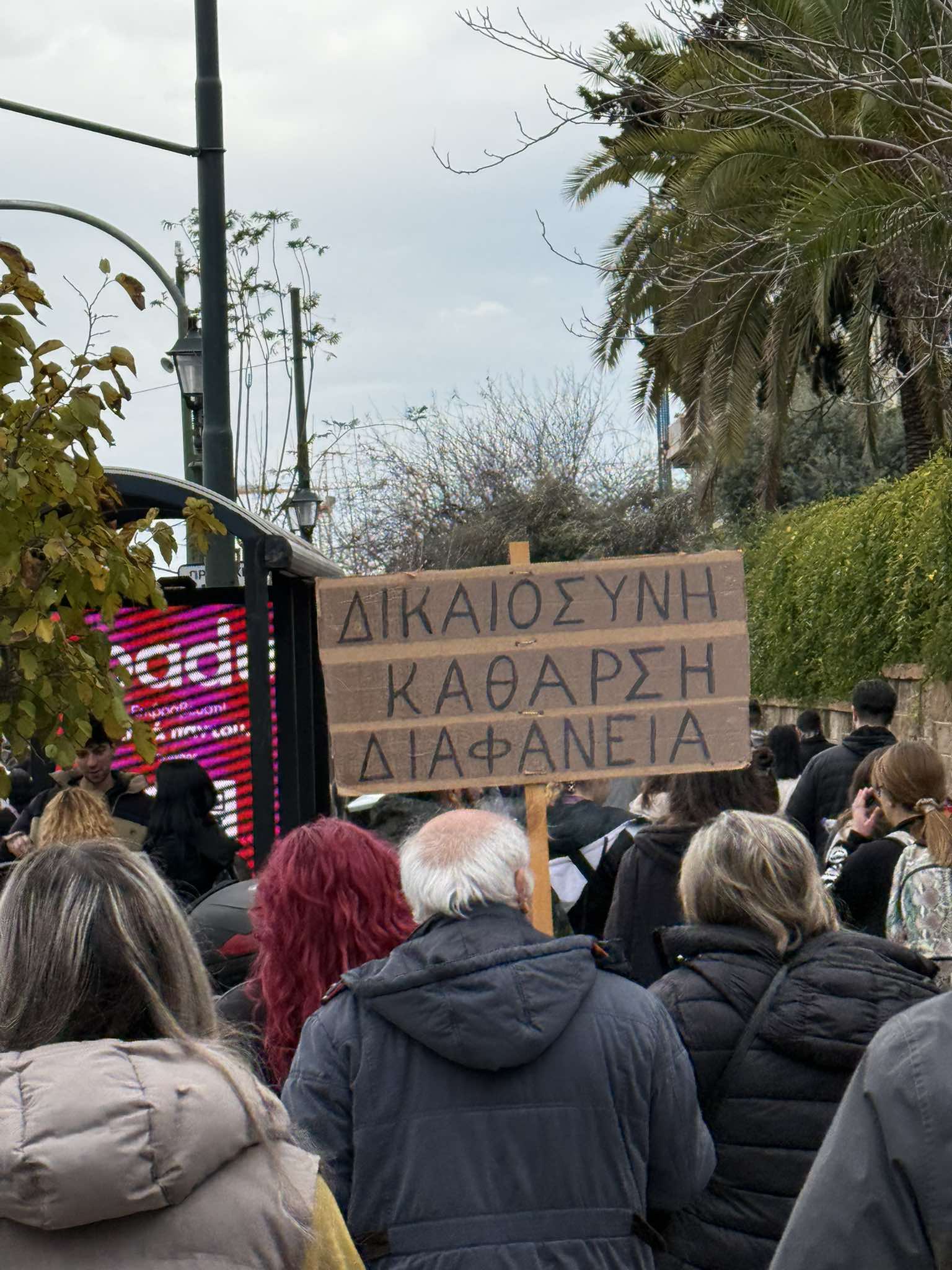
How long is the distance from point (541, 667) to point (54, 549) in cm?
152

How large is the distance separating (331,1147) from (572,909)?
311cm

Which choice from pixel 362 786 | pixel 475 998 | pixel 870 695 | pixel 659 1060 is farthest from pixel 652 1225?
pixel 870 695

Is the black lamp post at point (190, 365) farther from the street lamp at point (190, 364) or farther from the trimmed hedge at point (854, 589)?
the trimmed hedge at point (854, 589)

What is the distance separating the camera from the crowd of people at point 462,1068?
5.70ft

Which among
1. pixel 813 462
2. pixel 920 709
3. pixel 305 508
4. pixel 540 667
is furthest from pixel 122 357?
pixel 813 462

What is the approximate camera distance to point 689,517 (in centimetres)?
3600

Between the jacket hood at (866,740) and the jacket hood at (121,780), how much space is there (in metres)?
3.28

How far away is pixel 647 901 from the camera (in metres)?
4.68

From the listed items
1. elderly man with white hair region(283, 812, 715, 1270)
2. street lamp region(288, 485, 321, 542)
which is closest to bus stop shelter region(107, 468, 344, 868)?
elderly man with white hair region(283, 812, 715, 1270)

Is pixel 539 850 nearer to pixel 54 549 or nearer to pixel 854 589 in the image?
pixel 54 549

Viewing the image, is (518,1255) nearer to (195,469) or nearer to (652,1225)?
(652,1225)

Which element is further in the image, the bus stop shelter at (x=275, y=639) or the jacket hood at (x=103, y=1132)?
the bus stop shelter at (x=275, y=639)

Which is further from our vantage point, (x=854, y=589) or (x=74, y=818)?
(x=854, y=589)

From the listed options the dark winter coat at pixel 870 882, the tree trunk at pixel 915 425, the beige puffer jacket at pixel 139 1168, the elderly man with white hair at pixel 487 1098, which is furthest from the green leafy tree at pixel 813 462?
the beige puffer jacket at pixel 139 1168
